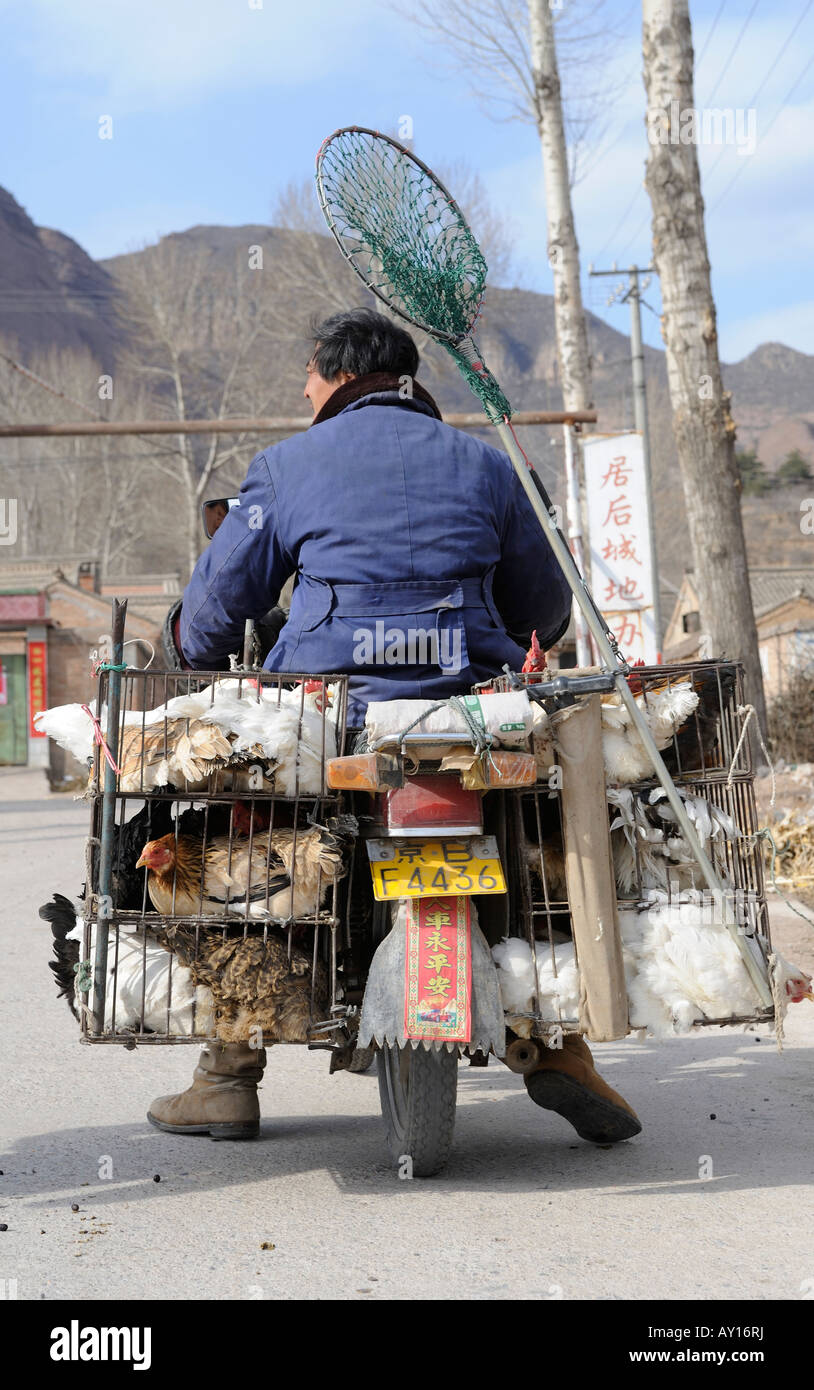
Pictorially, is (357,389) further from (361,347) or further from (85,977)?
(85,977)

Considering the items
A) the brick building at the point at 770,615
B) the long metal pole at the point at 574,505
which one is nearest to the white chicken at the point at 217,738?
the long metal pole at the point at 574,505

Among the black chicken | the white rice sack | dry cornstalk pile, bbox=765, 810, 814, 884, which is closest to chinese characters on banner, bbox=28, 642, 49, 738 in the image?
dry cornstalk pile, bbox=765, 810, 814, 884

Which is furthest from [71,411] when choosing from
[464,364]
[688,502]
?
[464,364]

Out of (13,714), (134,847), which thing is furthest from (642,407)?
(134,847)

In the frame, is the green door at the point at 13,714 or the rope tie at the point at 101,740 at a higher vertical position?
the green door at the point at 13,714

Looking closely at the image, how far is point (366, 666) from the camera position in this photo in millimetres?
3264

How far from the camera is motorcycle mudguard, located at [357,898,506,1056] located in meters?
2.92

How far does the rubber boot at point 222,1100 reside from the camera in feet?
11.9

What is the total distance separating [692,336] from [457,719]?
8192 millimetres

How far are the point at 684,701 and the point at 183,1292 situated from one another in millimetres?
1615

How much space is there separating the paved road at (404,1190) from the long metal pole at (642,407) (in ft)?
30.7

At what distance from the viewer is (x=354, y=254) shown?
11.9 ft

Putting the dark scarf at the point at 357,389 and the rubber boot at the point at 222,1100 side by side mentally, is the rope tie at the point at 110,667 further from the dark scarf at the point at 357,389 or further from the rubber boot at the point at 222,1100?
the rubber boot at the point at 222,1100
